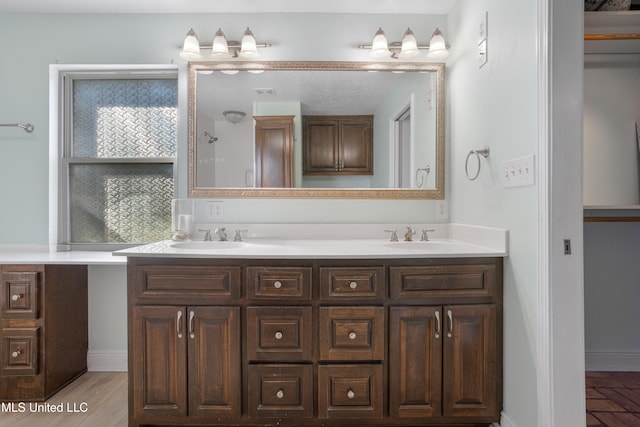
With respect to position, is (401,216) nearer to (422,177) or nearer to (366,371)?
(422,177)

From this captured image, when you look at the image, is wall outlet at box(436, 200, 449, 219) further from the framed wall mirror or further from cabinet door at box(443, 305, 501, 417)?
cabinet door at box(443, 305, 501, 417)

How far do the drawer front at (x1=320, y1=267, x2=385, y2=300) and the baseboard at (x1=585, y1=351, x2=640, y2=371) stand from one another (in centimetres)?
170

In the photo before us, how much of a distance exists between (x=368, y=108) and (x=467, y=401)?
1.71 metres

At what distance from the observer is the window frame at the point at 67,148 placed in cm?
234

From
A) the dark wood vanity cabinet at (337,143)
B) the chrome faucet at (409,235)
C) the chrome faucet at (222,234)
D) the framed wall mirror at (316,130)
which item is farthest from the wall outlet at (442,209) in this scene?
the chrome faucet at (222,234)

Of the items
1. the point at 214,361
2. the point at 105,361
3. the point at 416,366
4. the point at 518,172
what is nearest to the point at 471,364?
the point at 416,366

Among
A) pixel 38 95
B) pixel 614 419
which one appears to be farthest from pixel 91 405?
pixel 614 419

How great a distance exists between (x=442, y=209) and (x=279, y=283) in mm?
1224

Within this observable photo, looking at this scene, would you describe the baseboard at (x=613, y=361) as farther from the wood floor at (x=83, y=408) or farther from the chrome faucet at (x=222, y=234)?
the wood floor at (x=83, y=408)

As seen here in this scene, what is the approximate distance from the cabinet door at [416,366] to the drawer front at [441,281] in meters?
0.09

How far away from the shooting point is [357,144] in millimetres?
2236

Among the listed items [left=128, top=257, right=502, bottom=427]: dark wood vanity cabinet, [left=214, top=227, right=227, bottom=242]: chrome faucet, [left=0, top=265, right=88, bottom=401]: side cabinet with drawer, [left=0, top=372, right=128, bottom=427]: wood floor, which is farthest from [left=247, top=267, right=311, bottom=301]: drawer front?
[left=0, top=265, right=88, bottom=401]: side cabinet with drawer

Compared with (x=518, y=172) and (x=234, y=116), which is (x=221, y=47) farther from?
(x=518, y=172)

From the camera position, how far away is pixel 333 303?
163 cm
